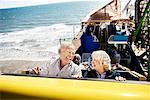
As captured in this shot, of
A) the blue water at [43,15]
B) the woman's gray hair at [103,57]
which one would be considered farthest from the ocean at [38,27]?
the woman's gray hair at [103,57]

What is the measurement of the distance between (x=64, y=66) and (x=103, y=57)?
7.5 inches

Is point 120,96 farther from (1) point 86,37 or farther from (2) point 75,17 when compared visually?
(2) point 75,17

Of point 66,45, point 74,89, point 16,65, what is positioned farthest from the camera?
point 16,65

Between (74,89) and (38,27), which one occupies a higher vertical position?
(38,27)

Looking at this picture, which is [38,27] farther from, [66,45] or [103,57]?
Result: [103,57]

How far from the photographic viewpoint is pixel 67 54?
47.2 inches

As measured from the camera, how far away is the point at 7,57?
4.34 feet

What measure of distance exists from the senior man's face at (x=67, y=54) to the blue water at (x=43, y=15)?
0.42 ft

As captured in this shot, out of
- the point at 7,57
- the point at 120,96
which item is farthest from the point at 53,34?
the point at 120,96

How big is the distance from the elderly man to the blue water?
12 cm

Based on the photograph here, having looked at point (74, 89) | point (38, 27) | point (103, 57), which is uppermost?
point (38, 27)

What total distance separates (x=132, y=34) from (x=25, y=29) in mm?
517

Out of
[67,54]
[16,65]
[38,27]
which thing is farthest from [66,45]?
[16,65]

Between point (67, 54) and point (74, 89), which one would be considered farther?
point (67, 54)
